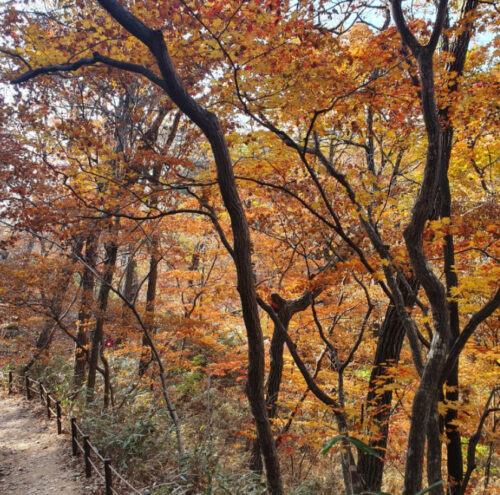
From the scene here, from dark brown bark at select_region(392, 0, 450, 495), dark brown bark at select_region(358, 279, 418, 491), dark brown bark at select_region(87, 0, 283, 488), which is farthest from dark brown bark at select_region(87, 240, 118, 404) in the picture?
dark brown bark at select_region(392, 0, 450, 495)

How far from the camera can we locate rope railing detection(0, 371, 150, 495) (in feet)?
19.6

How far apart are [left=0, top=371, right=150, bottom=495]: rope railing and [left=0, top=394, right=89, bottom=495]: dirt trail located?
304 millimetres

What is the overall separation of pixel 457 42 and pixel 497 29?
21.2 inches

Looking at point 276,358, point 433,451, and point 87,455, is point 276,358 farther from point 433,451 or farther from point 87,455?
point 433,451

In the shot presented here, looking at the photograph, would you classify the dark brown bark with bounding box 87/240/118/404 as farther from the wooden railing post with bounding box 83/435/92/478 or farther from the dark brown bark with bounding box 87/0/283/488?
the dark brown bark with bounding box 87/0/283/488

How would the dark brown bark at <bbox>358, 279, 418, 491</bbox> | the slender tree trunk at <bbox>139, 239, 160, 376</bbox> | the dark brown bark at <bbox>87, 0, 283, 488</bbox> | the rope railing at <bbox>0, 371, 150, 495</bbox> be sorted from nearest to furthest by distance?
1. the dark brown bark at <bbox>87, 0, 283, 488</bbox>
2. the rope railing at <bbox>0, 371, 150, 495</bbox>
3. the dark brown bark at <bbox>358, 279, 418, 491</bbox>
4. the slender tree trunk at <bbox>139, 239, 160, 376</bbox>

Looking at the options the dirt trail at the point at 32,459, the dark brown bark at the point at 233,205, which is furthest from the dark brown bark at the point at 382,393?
the dirt trail at the point at 32,459

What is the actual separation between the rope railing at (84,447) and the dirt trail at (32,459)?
0.30m

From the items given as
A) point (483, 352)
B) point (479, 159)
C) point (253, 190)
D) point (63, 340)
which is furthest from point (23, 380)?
point (479, 159)

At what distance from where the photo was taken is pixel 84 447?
7.16 meters

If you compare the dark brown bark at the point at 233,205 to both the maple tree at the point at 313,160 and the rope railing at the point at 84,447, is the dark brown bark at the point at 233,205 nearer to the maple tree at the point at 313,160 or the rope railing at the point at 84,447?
the maple tree at the point at 313,160

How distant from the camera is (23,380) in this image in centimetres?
1398

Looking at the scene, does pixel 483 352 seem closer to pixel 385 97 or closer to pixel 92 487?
pixel 385 97

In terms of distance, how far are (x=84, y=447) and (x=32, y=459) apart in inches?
93.9
